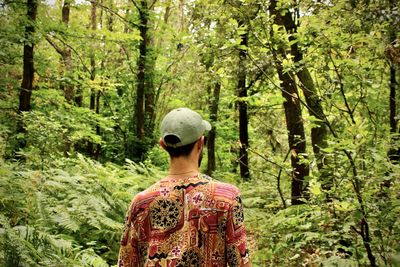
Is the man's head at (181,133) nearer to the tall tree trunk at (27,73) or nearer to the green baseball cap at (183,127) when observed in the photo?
the green baseball cap at (183,127)

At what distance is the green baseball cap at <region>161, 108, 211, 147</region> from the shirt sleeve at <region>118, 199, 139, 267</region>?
453 millimetres

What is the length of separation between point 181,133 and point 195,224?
20.1 inches

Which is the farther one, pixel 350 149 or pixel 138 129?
pixel 138 129

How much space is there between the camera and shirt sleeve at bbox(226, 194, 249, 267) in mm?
2238

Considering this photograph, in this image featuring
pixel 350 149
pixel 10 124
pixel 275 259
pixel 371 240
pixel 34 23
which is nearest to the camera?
pixel 350 149

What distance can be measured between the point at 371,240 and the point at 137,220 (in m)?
2.69

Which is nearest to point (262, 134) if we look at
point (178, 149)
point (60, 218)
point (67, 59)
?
point (67, 59)

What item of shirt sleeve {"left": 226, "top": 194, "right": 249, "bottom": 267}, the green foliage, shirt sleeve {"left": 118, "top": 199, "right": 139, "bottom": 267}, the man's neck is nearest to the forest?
the green foliage

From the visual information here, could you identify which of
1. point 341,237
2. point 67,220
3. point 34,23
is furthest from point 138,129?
point 341,237

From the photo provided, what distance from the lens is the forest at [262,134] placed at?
3928 mm

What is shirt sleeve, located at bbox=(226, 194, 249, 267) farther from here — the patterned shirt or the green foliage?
the green foliage

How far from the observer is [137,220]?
91.9 inches

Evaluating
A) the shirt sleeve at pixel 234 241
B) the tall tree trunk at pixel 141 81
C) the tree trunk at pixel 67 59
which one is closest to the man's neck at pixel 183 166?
the shirt sleeve at pixel 234 241

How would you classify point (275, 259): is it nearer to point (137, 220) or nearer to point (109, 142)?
point (137, 220)
